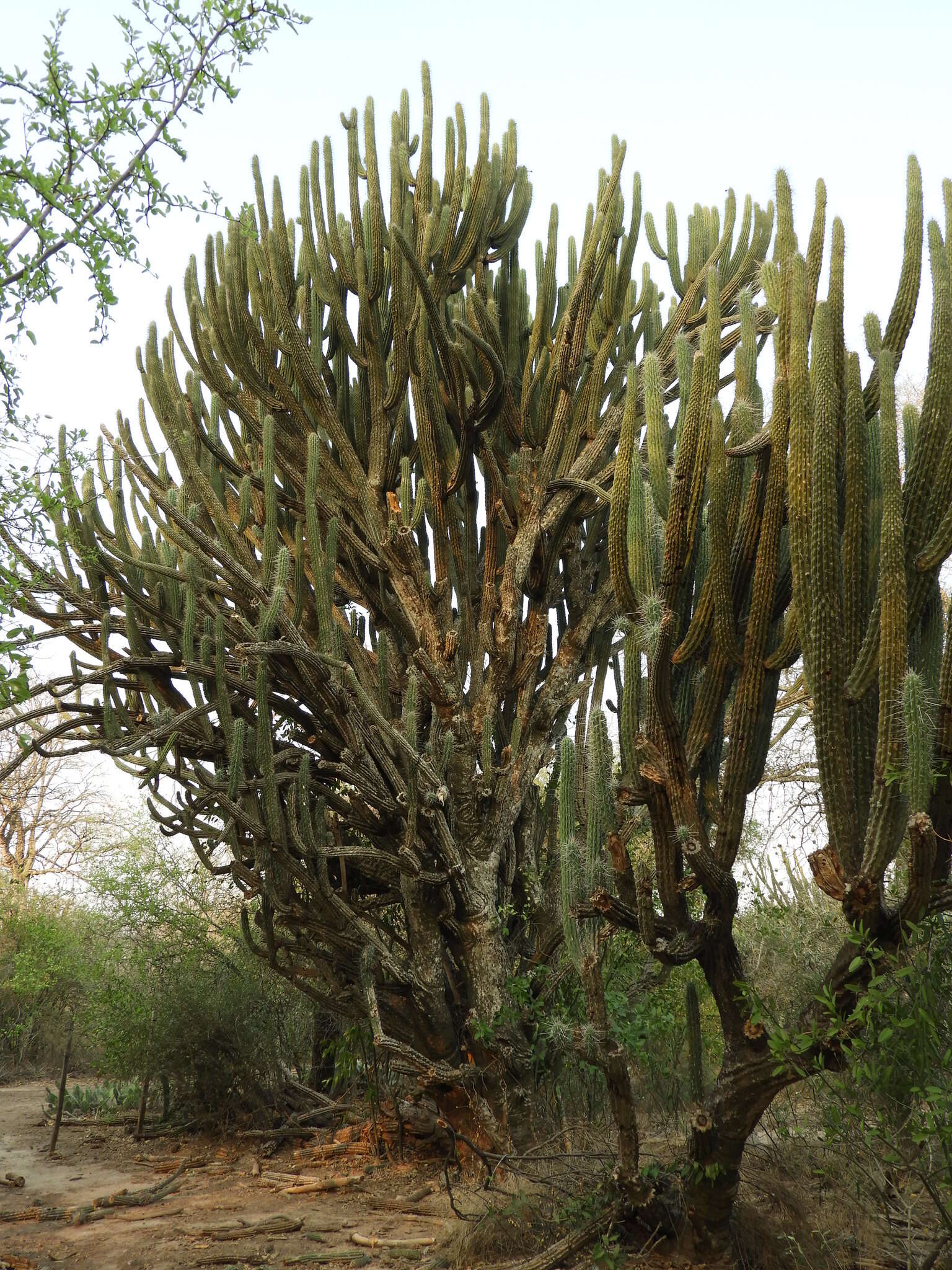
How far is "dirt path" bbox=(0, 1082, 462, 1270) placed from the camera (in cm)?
522

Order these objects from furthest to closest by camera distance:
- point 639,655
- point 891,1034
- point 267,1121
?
point 267,1121, point 639,655, point 891,1034

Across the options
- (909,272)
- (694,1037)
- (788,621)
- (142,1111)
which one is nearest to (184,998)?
(142,1111)

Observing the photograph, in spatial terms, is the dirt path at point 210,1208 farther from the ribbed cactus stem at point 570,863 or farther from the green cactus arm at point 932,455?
the green cactus arm at point 932,455

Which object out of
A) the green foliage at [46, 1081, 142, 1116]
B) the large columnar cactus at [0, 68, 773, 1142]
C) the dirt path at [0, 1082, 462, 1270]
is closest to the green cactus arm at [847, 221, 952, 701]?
the large columnar cactus at [0, 68, 773, 1142]

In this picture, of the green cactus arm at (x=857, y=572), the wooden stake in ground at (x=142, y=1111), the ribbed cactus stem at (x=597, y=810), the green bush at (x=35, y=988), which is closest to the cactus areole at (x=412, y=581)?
the ribbed cactus stem at (x=597, y=810)

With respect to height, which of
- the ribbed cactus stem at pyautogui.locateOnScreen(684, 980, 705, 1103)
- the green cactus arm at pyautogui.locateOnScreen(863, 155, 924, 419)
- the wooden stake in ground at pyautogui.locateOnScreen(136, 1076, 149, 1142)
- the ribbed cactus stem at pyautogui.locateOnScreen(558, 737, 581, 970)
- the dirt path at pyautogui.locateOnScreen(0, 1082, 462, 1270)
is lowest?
the dirt path at pyautogui.locateOnScreen(0, 1082, 462, 1270)

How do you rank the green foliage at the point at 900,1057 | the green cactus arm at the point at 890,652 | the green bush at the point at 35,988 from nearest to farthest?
the green cactus arm at the point at 890,652 → the green foliage at the point at 900,1057 → the green bush at the point at 35,988

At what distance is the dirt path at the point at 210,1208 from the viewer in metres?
5.22

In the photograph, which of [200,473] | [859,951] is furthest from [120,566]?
[859,951]

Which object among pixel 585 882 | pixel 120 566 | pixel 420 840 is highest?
pixel 120 566

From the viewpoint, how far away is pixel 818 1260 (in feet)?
13.1

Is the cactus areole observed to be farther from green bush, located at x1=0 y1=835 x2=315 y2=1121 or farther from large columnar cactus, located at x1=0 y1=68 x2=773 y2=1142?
green bush, located at x1=0 y1=835 x2=315 y2=1121

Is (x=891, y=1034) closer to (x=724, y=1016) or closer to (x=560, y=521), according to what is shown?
(x=724, y=1016)

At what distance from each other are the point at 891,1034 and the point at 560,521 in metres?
4.12
